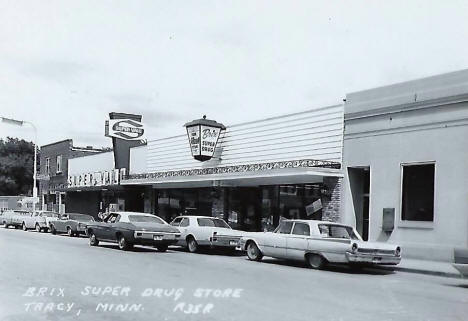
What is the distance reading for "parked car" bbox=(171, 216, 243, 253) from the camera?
1928 cm

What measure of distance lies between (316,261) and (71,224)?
17918 mm

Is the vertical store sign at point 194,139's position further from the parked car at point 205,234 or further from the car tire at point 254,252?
the car tire at point 254,252

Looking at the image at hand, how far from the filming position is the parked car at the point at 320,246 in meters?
14.7

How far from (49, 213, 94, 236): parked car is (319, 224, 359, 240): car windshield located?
16.0 meters

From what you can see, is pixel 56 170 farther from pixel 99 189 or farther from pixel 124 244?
pixel 124 244

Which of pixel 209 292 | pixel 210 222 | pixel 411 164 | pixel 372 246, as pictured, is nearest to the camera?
pixel 209 292

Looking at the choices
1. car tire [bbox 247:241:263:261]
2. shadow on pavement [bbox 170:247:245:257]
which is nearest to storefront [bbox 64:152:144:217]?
shadow on pavement [bbox 170:247:245:257]

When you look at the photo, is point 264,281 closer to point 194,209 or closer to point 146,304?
point 146,304

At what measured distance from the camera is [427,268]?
15.8 metres

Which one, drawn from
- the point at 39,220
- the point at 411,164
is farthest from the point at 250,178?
the point at 39,220

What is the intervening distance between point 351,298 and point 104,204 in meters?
30.2

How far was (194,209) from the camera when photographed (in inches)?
1175

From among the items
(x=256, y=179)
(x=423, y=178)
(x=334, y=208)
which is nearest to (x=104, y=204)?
(x=256, y=179)

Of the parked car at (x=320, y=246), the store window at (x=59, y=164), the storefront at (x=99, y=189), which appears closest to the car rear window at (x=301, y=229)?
the parked car at (x=320, y=246)
